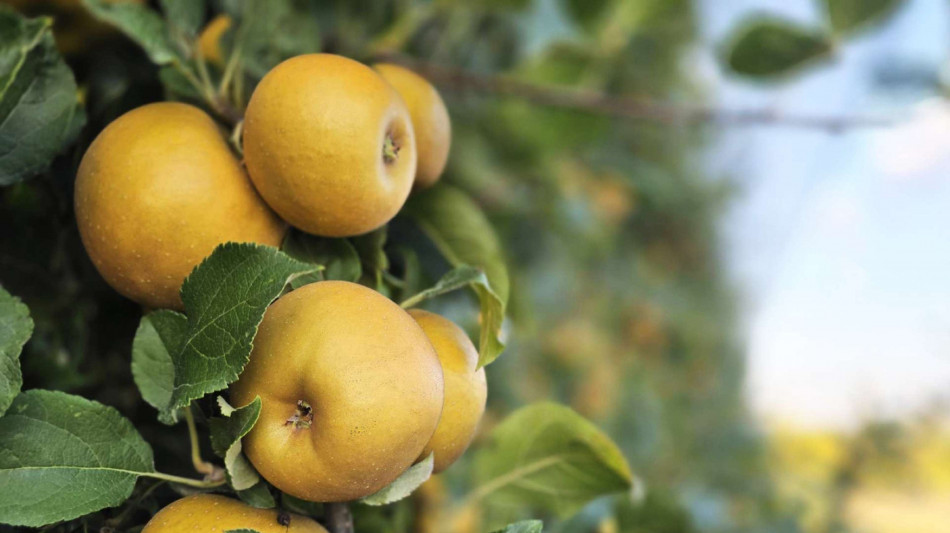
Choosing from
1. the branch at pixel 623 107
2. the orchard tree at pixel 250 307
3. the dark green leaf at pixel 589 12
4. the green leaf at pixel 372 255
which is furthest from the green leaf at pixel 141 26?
the dark green leaf at pixel 589 12

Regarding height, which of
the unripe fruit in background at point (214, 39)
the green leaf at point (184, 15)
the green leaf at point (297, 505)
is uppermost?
the green leaf at point (184, 15)

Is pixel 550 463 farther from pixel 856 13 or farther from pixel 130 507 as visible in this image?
pixel 856 13

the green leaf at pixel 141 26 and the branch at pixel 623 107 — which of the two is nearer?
the green leaf at pixel 141 26

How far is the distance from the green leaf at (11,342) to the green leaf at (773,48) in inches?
22.8

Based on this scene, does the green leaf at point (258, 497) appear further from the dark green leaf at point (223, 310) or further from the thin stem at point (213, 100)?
the thin stem at point (213, 100)

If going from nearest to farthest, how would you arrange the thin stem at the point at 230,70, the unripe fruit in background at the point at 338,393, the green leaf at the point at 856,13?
the unripe fruit in background at the point at 338,393 < the thin stem at the point at 230,70 < the green leaf at the point at 856,13

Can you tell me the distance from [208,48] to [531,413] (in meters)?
0.25

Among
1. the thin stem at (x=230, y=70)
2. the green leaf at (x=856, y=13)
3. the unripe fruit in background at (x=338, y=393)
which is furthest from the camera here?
the green leaf at (x=856, y=13)

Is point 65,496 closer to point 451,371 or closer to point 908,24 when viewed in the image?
point 451,371

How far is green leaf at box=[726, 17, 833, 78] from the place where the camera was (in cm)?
61

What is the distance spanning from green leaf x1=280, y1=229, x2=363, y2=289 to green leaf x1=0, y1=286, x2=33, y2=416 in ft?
0.27

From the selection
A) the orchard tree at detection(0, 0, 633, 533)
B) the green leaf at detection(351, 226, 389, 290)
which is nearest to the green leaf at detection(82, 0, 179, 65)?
the orchard tree at detection(0, 0, 633, 533)

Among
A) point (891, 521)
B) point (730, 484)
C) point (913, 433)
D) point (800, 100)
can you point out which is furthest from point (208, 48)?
point (891, 521)

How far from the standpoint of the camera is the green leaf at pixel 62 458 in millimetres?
209
